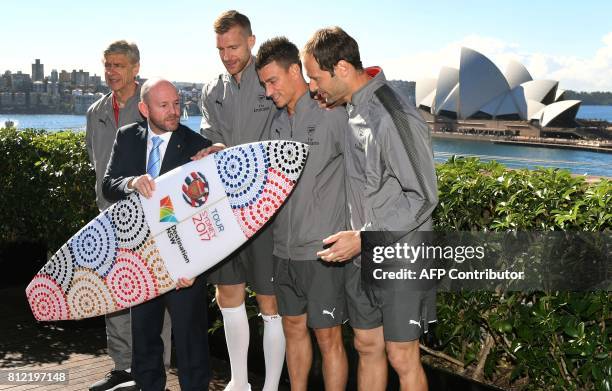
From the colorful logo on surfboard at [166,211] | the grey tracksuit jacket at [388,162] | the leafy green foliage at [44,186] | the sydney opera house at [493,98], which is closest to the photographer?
the grey tracksuit jacket at [388,162]

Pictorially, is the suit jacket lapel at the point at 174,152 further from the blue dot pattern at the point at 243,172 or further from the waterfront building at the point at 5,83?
the waterfront building at the point at 5,83

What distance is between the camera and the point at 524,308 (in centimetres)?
361

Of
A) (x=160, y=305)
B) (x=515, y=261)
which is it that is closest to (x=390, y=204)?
(x=515, y=261)

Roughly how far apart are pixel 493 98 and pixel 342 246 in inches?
3685

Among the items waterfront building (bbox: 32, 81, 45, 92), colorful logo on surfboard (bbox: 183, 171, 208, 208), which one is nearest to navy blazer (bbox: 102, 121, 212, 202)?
colorful logo on surfboard (bbox: 183, 171, 208, 208)

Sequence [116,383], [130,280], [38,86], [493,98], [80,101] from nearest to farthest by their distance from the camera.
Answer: [130,280]
[116,383]
[493,98]
[80,101]
[38,86]

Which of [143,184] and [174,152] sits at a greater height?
[174,152]

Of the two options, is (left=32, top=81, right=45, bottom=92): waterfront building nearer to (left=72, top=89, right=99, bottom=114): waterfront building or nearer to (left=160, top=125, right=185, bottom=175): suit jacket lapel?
(left=72, top=89, right=99, bottom=114): waterfront building

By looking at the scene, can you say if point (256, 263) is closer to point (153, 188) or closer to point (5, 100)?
point (153, 188)

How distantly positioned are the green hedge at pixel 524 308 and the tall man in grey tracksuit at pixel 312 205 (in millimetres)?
731

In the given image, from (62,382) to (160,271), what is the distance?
130 centimetres

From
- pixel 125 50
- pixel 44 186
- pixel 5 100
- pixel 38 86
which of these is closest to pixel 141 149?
pixel 125 50

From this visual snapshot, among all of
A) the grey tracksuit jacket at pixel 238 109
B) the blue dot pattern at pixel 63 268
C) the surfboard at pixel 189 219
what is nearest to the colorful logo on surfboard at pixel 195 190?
the surfboard at pixel 189 219

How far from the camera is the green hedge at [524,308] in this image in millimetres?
3359
